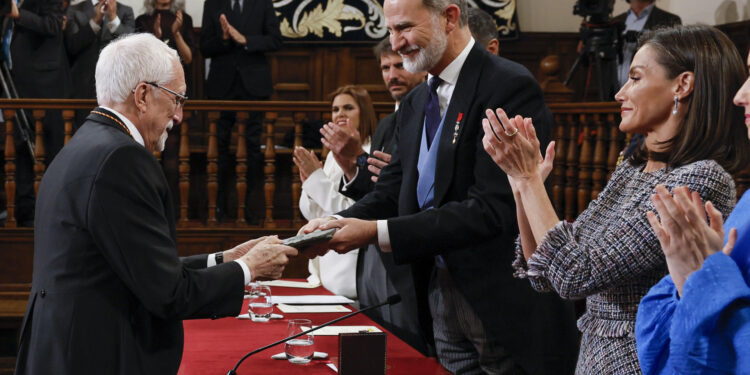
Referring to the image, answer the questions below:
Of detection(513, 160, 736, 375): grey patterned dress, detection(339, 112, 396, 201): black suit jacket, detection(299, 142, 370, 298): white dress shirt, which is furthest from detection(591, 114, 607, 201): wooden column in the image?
detection(513, 160, 736, 375): grey patterned dress

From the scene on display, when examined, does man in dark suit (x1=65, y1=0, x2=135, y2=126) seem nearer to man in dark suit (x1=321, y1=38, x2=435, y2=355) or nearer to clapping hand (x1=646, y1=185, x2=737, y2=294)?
man in dark suit (x1=321, y1=38, x2=435, y2=355)

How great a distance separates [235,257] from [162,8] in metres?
4.22

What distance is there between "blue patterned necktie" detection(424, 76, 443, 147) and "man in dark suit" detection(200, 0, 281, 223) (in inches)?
142

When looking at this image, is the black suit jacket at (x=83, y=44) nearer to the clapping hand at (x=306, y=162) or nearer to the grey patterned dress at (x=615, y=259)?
the clapping hand at (x=306, y=162)

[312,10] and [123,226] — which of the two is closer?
[123,226]

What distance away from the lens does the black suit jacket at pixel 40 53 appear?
5.54 metres

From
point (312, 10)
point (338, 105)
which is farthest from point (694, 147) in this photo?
point (312, 10)

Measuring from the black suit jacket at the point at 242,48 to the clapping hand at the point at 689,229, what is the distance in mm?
5064

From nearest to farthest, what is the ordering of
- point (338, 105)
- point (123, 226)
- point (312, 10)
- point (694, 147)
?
point (694, 147), point (123, 226), point (338, 105), point (312, 10)

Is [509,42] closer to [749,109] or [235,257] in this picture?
[235,257]

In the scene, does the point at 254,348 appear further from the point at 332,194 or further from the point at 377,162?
the point at 332,194

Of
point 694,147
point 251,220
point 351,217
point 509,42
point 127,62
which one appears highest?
point 509,42

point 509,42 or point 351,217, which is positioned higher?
point 509,42

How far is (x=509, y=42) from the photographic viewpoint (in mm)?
8258
